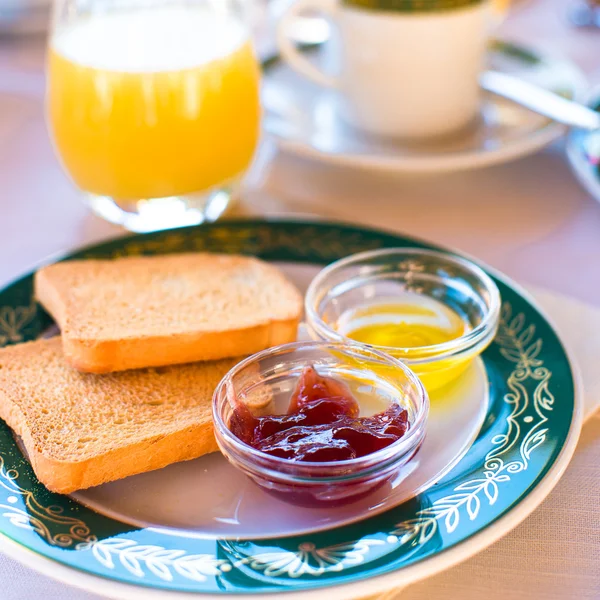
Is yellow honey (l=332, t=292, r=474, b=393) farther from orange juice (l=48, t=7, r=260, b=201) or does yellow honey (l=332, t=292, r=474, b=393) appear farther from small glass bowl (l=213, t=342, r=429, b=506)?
orange juice (l=48, t=7, r=260, b=201)

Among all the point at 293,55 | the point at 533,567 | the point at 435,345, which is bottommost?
the point at 533,567

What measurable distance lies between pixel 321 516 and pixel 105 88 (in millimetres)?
849

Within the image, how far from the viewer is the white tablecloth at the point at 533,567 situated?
2.94 feet

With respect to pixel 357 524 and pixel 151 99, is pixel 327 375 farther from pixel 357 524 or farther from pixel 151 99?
pixel 151 99

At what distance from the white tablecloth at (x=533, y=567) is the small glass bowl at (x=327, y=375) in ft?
0.42

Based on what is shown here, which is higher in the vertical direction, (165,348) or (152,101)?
(152,101)

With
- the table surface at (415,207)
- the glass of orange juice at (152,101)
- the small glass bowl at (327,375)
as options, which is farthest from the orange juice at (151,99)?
the small glass bowl at (327,375)

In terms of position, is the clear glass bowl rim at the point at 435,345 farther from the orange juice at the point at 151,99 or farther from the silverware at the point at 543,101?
the silverware at the point at 543,101

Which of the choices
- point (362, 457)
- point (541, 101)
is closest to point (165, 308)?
point (362, 457)

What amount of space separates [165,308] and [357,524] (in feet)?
1.65

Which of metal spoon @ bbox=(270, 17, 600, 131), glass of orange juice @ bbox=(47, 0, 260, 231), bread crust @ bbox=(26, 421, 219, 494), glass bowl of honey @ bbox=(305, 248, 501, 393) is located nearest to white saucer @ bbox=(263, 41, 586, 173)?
metal spoon @ bbox=(270, 17, 600, 131)

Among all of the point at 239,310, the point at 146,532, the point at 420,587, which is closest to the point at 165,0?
the point at 239,310

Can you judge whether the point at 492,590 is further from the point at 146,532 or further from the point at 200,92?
the point at 200,92

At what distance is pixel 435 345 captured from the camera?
1.10 m
